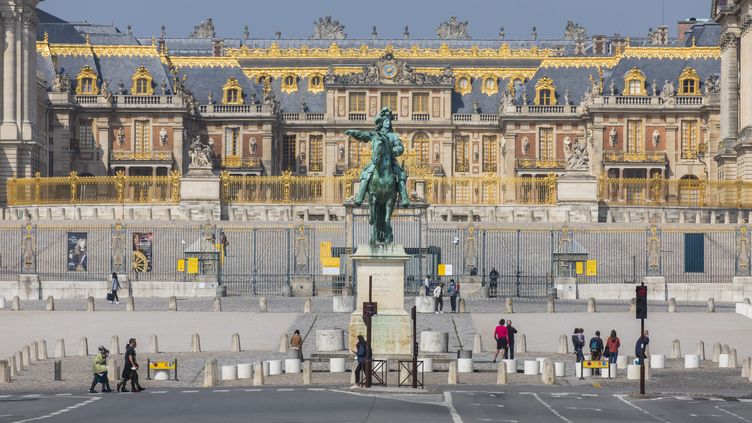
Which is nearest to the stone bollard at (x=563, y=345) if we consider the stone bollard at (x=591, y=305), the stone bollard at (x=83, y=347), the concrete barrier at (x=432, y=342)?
the concrete barrier at (x=432, y=342)

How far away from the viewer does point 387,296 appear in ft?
165

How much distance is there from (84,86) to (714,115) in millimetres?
39482

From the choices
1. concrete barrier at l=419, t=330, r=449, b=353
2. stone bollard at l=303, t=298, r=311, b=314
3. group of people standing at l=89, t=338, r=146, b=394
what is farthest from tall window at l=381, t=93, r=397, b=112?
group of people standing at l=89, t=338, r=146, b=394

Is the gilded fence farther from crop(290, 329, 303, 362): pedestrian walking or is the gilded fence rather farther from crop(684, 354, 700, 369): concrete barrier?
crop(684, 354, 700, 369): concrete barrier

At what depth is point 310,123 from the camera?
125688 mm

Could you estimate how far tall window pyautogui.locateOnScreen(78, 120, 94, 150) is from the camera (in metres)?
119

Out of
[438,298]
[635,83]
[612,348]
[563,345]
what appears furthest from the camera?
[635,83]

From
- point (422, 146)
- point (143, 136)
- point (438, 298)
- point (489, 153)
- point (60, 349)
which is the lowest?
point (60, 349)

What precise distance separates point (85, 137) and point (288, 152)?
14541 millimetres

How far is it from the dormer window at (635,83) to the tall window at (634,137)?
2203 millimetres

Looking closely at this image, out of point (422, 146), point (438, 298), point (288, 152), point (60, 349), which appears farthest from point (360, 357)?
point (288, 152)

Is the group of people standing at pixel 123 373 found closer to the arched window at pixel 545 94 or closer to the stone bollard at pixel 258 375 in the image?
the stone bollard at pixel 258 375

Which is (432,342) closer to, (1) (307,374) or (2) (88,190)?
(1) (307,374)

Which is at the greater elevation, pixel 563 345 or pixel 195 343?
pixel 195 343
